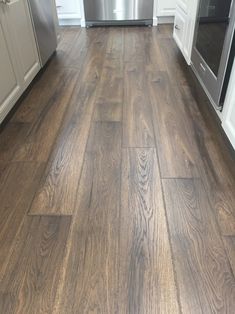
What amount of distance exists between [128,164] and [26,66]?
126cm

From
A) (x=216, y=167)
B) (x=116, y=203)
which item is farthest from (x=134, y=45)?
(x=116, y=203)

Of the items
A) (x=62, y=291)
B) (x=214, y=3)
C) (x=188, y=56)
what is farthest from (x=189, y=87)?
(x=62, y=291)

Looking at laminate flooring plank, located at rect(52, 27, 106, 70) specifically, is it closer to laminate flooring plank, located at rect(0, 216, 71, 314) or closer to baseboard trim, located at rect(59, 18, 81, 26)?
baseboard trim, located at rect(59, 18, 81, 26)

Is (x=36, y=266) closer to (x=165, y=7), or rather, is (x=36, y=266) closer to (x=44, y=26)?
(x=44, y=26)

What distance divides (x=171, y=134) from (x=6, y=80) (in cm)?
116

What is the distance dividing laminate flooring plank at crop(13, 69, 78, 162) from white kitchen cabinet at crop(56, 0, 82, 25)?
1.97m

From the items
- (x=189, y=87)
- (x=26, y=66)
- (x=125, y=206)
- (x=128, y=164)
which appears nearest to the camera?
(x=125, y=206)

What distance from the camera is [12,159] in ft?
5.29

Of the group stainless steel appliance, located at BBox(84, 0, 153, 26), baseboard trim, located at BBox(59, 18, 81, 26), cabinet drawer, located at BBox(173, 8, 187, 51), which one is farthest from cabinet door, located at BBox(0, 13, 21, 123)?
baseboard trim, located at BBox(59, 18, 81, 26)

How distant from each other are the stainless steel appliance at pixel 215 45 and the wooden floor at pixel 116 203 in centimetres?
27

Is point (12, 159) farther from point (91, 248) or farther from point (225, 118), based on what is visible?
point (225, 118)

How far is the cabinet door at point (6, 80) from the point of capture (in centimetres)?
174

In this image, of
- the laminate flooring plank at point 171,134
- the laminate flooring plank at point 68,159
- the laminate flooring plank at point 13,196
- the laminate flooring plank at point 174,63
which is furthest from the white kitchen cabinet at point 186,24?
the laminate flooring plank at point 13,196

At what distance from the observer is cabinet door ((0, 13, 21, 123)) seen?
1.74 meters
